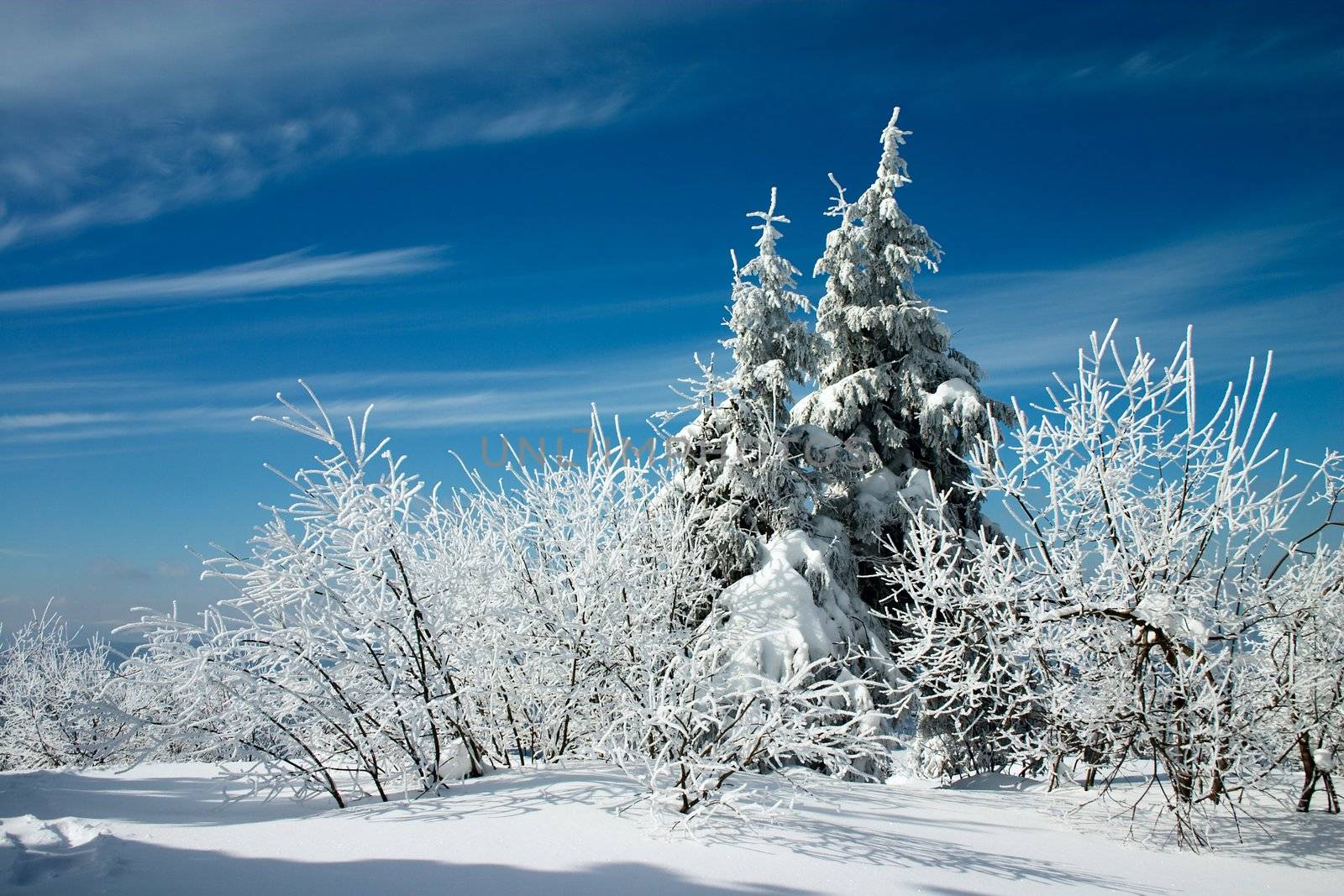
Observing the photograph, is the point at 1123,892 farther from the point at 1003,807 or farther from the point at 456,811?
the point at 456,811

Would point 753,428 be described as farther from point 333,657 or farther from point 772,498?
point 333,657

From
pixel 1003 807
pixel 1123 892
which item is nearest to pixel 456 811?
pixel 1123 892

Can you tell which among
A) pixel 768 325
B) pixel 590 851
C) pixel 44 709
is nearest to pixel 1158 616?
pixel 590 851

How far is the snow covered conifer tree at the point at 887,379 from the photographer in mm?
13383

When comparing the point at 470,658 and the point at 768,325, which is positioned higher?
the point at 768,325

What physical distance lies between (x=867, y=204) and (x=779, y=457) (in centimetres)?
635

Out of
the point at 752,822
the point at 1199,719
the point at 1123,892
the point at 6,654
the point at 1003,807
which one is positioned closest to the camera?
the point at 1123,892

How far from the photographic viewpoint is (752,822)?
16.8 feet

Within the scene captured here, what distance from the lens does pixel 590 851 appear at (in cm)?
447

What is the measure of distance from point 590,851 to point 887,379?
1124cm

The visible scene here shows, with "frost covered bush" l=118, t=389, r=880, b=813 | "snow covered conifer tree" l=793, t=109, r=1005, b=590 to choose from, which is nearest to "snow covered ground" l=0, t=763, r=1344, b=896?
"frost covered bush" l=118, t=389, r=880, b=813

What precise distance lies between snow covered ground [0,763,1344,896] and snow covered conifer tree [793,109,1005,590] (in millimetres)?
7447

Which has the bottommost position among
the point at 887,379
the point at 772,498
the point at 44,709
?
the point at 44,709

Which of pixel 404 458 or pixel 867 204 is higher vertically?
pixel 867 204
